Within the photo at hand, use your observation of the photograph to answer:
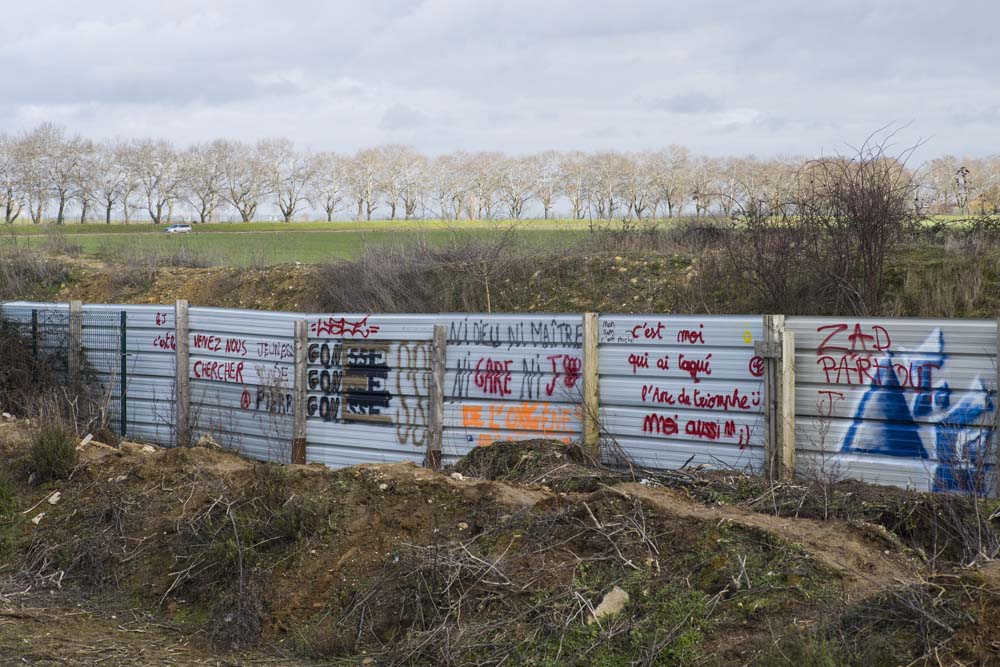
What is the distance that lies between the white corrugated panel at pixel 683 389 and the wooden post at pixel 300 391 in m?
3.94

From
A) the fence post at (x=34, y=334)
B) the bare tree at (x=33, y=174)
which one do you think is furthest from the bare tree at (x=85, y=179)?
the fence post at (x=34, y=334)

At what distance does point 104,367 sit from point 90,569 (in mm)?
7943

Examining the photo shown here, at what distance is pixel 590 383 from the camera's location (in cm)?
1136

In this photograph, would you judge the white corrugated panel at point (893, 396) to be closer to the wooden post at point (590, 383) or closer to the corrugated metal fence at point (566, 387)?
the corrugated metal fence at point (566, 387)

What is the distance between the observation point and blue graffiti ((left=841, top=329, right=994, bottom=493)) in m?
9.78

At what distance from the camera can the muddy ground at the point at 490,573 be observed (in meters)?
5.50

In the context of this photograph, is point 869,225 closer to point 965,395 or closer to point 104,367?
point 965,395

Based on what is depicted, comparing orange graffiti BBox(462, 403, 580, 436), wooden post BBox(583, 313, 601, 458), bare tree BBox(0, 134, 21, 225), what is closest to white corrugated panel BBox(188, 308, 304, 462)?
orange graffiti BBox(462, 403, 580, 436)

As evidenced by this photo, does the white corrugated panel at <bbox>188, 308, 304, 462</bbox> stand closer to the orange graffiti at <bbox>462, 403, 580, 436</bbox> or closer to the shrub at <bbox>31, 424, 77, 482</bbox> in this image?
the orange graffiti at <bbox>462, 403, 580, 436</bbox>

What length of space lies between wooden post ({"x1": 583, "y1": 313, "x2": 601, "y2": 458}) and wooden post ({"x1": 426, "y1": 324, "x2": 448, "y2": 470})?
1786mm

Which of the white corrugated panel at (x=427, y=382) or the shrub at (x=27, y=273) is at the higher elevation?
the shrub at (x=27, y=273)

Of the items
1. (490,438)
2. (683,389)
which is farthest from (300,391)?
(683,389)

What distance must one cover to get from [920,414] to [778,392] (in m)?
1.35

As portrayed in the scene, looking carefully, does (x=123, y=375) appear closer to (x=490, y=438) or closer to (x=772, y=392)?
(x=490, y=438)
